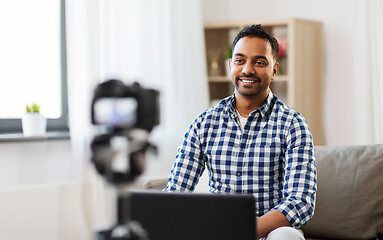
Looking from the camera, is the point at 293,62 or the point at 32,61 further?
the point at 293,62

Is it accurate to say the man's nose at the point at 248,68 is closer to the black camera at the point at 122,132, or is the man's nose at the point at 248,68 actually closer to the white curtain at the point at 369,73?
the black camera at the point at 122,132

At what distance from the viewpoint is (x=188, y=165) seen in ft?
6.03

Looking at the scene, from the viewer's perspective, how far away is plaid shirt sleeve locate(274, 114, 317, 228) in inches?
63.4

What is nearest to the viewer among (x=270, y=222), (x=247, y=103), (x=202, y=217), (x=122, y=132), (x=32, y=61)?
(x=122, y=132)

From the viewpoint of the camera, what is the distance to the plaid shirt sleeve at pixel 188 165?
1.82 meters

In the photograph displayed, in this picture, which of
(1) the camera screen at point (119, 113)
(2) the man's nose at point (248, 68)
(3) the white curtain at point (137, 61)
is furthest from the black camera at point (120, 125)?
(3) the white curtain at point (137, 61)

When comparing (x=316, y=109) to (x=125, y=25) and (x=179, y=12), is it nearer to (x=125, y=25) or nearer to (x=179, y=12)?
(x=179, y=12)

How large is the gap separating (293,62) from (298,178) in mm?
1815

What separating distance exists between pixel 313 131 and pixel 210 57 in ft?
2.80

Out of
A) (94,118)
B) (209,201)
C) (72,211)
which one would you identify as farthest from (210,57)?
(94,118)

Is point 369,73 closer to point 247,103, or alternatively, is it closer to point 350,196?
point 350,196

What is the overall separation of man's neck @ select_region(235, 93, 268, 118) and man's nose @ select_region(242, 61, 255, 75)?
92 mm

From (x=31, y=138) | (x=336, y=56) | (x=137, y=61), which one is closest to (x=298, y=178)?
(x=31, y=138)

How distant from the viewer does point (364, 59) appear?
3.33 metres
